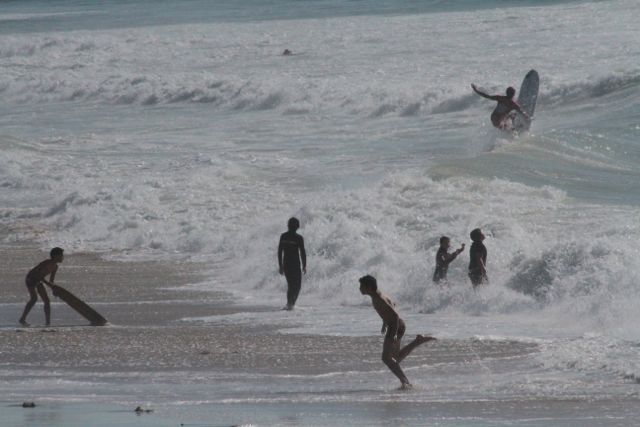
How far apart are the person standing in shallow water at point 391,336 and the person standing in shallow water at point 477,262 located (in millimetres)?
Result: 3704

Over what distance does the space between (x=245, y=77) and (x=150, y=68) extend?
285 inches

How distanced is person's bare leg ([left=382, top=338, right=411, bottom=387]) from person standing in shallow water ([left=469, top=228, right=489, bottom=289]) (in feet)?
12.9

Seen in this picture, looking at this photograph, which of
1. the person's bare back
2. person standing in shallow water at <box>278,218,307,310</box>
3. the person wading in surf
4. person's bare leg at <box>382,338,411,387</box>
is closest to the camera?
person's bare leg at <box>382,338,411,387</box>

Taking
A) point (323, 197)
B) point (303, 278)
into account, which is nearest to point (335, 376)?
point (303, 278)

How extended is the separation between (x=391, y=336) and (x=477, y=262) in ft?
13.3

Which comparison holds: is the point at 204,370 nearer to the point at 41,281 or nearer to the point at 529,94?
the point at 41,281

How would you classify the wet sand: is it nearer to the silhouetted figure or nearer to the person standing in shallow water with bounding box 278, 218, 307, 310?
the person standing in shallow water with bounding box 278, 218, 307, 310

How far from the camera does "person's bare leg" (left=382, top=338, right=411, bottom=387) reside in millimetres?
9820

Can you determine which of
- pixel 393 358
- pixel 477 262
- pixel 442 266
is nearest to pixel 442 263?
pixel 442 266

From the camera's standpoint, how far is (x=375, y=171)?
24.1m

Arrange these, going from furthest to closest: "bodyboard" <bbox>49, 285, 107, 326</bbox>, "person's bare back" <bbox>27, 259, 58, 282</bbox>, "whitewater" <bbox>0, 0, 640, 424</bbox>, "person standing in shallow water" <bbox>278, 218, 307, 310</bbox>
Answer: "person standing in shallow water" <bbox>278, 218, 307, 310</bbox> → "person's bare back" <bbox>27, 259, 58, 282</bbox> → "whitewater" <bbox>0, 0, 640, 424</bbox> → "bodyboard" <bbox>49, 285, 107, 326</bbox>

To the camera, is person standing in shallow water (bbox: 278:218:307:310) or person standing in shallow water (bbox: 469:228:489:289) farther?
person standing in shallow water (bbox: 278:218:307:310)

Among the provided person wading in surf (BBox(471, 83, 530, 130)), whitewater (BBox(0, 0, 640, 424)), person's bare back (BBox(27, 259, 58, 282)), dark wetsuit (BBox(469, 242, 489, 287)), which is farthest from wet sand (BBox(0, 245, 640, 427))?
person wading in surf (BBox(471, 83, 530, 130))

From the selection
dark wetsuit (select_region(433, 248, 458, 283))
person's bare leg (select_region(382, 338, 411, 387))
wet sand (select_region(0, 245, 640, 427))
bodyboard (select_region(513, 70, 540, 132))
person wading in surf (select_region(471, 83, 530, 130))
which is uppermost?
bodyboard (select_region(513, 70, 540, 132))
